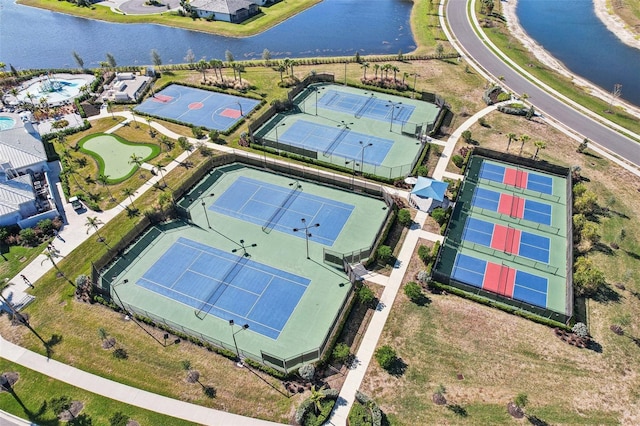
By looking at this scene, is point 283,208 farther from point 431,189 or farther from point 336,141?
point 431,189

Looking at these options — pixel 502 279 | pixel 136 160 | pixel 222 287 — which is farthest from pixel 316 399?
pixel 136 160

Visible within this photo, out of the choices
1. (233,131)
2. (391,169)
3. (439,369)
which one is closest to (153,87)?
(233,131)

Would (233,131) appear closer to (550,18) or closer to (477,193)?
(477,193)

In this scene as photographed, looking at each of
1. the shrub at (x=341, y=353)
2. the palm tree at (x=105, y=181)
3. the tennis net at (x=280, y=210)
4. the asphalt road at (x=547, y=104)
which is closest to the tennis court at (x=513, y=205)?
the asphalt road at (x=547, y=104)

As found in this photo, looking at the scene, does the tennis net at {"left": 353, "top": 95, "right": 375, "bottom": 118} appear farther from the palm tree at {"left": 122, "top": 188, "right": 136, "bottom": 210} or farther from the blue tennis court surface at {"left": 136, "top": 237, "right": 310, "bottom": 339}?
the palm tree at {"left": 122, "top": 188, "right": 136, "bottom": 210}

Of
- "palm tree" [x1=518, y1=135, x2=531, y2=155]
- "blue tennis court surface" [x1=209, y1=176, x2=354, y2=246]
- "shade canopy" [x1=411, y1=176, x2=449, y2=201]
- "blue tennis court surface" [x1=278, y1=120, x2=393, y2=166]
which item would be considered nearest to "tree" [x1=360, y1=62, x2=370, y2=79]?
"blue tennis court surface" [x1=278, y1=120, x2=393, y2=166]

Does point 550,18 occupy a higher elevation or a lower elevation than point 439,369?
higher
